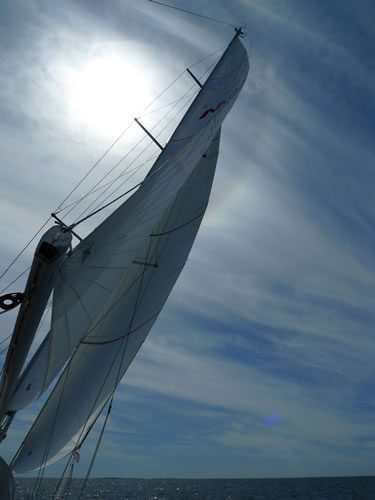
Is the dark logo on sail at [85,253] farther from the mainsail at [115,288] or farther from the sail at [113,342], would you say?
the sail at [113,342]

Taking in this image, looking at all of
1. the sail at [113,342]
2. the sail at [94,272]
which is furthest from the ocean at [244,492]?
the sail at [94,272]

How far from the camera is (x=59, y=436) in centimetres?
730

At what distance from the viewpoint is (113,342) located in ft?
27.6

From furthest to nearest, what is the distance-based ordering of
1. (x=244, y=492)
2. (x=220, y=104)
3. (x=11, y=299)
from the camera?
(x=244, y=492)
(x=220, y=104)
(x=11, y=299)

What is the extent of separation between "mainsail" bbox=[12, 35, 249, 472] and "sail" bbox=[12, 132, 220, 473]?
17 millimetres

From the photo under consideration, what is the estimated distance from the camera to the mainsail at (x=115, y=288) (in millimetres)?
6184

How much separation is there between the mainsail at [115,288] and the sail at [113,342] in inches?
0.7

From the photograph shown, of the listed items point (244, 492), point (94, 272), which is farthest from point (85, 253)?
point (244, 492)

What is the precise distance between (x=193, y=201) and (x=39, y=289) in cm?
636

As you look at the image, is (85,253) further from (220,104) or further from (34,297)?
(220,104)

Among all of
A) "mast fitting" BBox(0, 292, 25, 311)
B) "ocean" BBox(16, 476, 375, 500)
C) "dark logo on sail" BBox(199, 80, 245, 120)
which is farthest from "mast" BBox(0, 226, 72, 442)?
"ocean" BBox(16, 476, 375, 500)

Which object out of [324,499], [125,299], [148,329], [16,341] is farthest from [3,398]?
[324,499]

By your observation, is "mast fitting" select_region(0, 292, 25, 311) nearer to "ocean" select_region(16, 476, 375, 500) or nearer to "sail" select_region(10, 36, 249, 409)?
"sail" select_region(10, 36, 249, 409)

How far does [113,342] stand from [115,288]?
110cm
